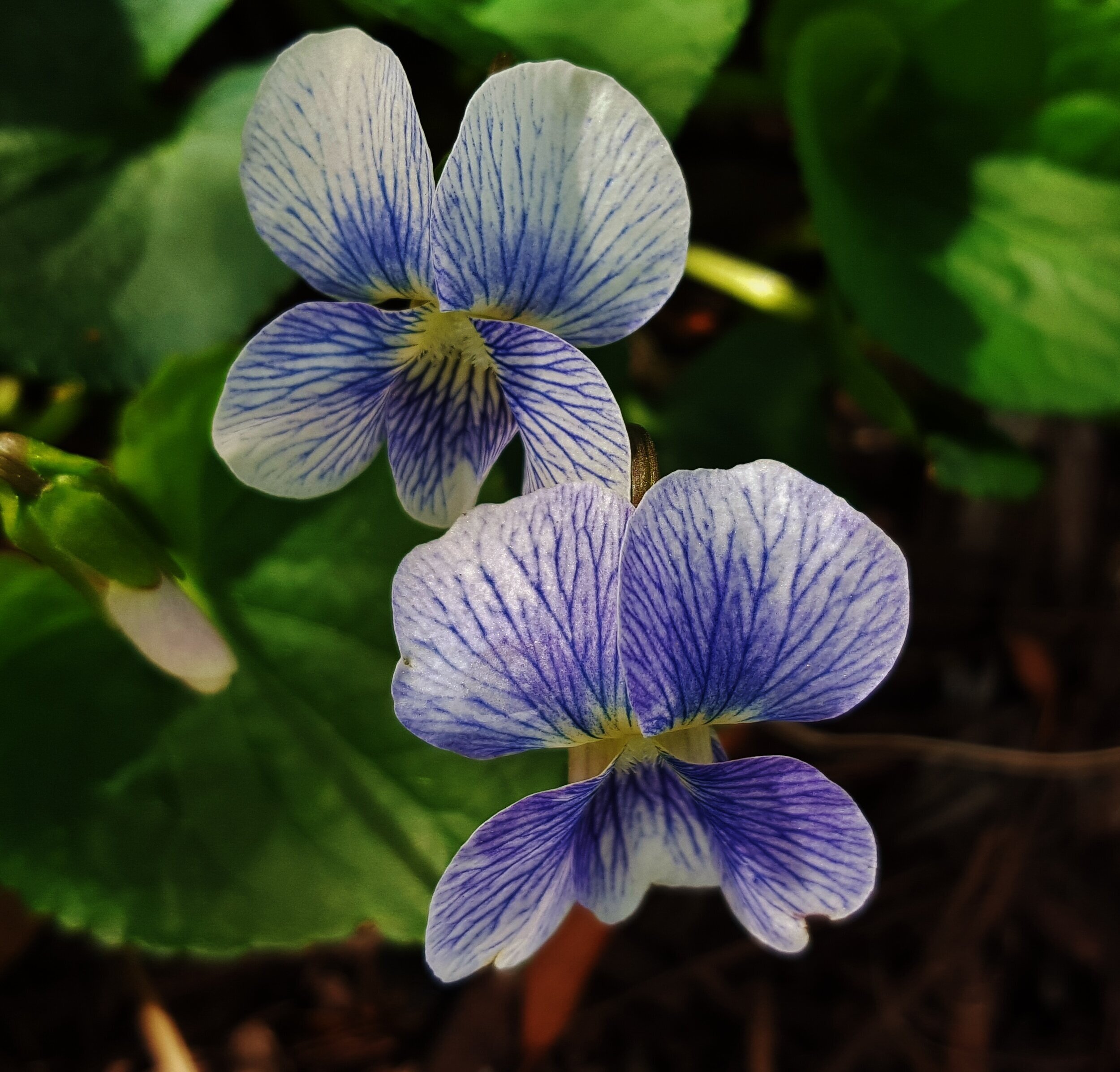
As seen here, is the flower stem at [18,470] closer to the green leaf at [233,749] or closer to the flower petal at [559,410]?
the green leaf at [233,749]

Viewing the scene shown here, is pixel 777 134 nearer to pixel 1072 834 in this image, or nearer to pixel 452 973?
pixel 1072 834

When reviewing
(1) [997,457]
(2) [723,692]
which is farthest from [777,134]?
(2) [723,692]

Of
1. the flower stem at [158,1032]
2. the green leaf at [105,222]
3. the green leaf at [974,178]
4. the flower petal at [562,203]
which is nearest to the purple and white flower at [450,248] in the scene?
the flower petal at [562,203]

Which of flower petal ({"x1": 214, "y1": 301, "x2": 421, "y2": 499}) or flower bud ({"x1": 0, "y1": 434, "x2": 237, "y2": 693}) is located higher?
flower petal ({"x1": 214, "y1": 301, "x2": 421, "y2": 499})

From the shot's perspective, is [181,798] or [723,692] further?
[181,798]

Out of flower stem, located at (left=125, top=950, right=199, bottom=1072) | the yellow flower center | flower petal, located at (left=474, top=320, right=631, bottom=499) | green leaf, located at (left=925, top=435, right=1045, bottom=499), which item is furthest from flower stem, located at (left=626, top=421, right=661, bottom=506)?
flower stem, located at (left=125, top=950, right=199, bottom=1072)

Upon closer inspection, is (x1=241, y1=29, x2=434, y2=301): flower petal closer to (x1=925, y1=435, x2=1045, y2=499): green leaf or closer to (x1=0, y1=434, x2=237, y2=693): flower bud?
(x1=0, y1=434, x2=237, y2=693): flower bud
